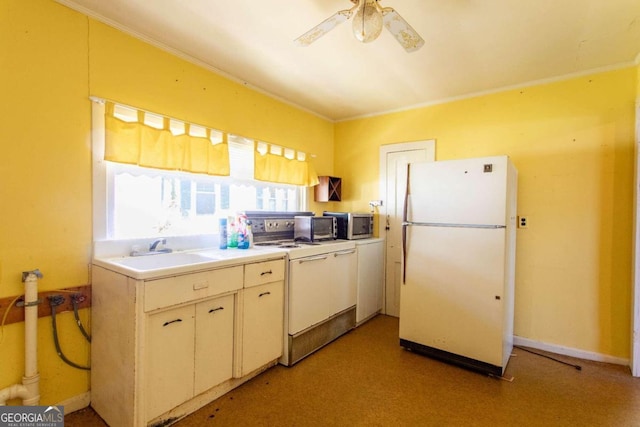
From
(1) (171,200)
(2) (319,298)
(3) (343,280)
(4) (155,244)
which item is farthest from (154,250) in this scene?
(3) (343,280)

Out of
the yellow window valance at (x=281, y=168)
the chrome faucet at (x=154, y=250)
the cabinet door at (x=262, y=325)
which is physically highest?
the yellow window valance at (x=281, y=168)

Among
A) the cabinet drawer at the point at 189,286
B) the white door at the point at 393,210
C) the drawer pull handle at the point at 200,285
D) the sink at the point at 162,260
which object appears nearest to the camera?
the cabinet drawer at the point at 189,286

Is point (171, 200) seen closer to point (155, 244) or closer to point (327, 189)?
point (155, 244)

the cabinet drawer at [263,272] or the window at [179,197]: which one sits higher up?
the window at [179,197]

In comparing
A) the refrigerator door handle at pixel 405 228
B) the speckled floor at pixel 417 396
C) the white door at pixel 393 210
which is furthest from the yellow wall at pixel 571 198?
the refrigerator door handle at pixel 405 228

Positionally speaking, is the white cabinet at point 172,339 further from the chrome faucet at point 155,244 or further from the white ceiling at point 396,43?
the white ceiling at point 396,43

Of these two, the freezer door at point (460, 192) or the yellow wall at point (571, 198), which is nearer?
the freezer door at point (460, 192)

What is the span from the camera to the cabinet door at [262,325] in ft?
6.85

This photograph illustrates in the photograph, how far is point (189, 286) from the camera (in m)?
1.73

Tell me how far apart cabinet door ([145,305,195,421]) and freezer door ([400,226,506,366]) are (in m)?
1.80

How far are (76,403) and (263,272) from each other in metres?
1.36

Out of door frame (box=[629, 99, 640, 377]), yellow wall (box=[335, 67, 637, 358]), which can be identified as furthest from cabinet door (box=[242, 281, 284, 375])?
door frame (box=[629, 99, 640, 377])

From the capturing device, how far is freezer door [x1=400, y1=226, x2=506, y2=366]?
2.23 meters

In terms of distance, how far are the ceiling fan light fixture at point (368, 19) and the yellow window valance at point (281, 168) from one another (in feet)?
5.62
